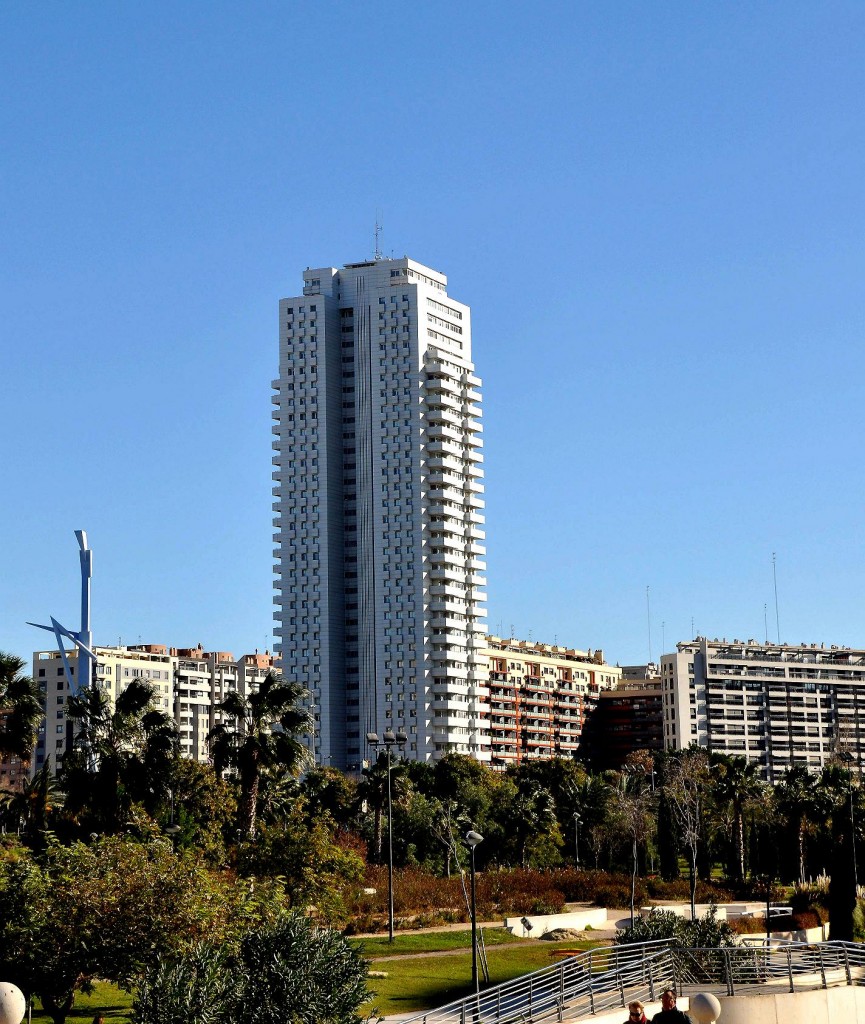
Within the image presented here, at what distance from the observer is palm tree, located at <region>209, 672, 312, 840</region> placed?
62.2m

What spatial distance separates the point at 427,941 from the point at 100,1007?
65.2 ft

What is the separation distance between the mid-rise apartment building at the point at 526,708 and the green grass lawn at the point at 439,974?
402 feet

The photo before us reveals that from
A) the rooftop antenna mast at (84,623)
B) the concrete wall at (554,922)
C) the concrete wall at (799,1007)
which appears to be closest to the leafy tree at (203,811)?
the concrete wall at (554,922)

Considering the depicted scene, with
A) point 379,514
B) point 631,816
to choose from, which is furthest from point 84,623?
point 631,816

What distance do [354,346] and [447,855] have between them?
8249 cm

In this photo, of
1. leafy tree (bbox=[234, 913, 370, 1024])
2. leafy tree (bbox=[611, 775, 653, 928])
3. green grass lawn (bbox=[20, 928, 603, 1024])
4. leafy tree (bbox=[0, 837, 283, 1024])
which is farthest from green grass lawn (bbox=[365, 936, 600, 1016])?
leafy tree (bbox=[611, 775, 653, 928])

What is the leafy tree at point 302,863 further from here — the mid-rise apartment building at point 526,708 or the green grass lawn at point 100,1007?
the mid-rise apartment building at point 526,708

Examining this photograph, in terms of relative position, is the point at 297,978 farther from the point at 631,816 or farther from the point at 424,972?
the point at 631,816

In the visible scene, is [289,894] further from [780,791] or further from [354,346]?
[354,346]

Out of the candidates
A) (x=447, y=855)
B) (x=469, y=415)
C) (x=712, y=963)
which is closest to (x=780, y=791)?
(x=447, y=855)

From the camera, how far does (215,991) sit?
2722cm

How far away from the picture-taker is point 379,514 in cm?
16325

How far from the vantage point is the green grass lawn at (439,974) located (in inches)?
1720

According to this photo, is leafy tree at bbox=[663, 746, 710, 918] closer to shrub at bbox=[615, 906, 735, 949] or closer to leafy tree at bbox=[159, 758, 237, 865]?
leafy tree at bbox=[159, 758, 237, 865]
